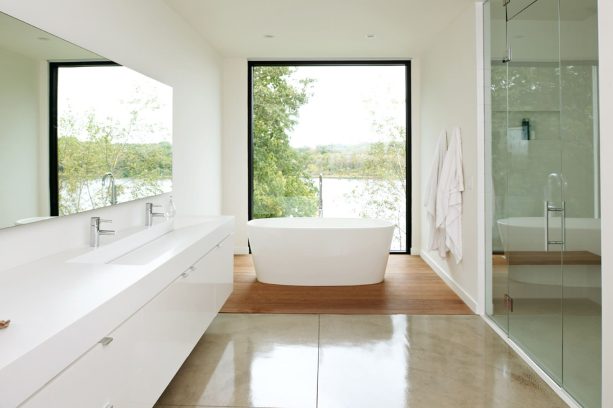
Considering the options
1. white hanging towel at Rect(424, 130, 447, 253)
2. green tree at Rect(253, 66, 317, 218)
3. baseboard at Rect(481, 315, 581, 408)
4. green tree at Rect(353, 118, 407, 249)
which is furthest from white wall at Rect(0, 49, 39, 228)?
green tree at Rect(353, 118, 407, 249)

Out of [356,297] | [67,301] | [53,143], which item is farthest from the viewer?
[356,297]

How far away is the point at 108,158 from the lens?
327cm

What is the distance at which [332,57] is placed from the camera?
22.6ft

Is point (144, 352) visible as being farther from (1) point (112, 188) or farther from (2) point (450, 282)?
(2) point (450, 282)

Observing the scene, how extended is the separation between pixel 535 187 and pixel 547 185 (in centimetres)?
18

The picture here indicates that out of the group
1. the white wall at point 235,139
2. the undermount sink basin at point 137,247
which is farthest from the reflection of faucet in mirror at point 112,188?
the white wall at point 235,139

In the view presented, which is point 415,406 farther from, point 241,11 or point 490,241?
point 241,11

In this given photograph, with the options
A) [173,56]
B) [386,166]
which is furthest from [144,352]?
[386,166]

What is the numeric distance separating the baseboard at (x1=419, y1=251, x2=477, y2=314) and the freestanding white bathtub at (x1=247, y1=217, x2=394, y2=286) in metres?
0.66

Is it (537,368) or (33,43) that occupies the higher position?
(33,43)

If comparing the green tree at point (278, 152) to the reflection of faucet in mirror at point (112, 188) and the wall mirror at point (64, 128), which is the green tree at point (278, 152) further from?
the reflection of faucet in mirror at point (112, 188)

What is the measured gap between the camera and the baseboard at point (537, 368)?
2.82m

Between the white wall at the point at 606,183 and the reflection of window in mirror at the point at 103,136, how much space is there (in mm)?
2538

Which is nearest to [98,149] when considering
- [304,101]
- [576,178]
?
[576,178]
